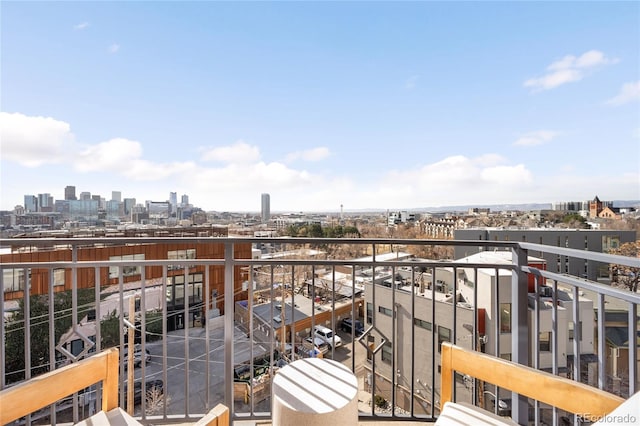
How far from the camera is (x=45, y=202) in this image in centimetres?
547

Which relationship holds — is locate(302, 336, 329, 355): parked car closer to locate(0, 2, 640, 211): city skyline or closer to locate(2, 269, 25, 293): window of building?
locate(2, 269, 25, 293): window of building

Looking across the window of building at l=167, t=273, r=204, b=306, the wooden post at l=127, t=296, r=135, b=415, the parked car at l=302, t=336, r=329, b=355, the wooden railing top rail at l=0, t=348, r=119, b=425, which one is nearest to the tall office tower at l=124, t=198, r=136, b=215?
the window of building at l=167, t=273, r=204, b=306

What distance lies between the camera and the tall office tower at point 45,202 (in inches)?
205

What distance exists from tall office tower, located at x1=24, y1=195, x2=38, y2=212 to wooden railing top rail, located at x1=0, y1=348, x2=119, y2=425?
18.3 ft

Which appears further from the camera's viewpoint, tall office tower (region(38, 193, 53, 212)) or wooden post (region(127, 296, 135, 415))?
tall office tower (region(38, 193, 53, 212))

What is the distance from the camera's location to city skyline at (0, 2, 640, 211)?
5.12m

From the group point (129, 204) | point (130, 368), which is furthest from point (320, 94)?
point (130, 368)

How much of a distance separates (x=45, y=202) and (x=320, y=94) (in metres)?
7.81

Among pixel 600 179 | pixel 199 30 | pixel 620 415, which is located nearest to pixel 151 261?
pixel 620 415

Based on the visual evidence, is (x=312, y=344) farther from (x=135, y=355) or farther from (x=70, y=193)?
(x=70, y=193)

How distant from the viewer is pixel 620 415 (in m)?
0.70

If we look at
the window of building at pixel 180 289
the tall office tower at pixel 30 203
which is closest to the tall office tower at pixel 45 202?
the tall office tower at pixel 30 203

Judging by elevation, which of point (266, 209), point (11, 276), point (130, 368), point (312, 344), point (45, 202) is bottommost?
point (130, 368)

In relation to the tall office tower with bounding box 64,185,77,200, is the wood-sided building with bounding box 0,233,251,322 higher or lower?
lower
